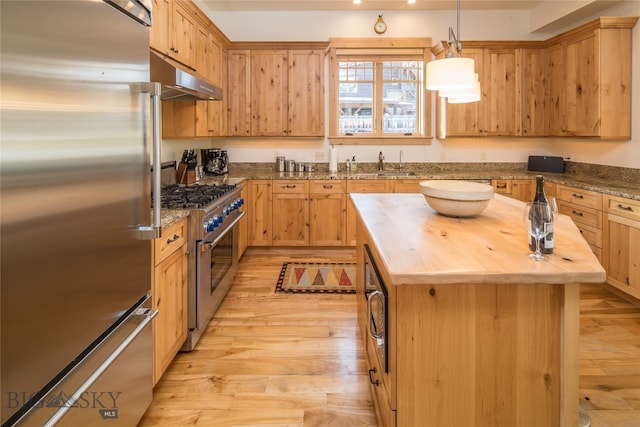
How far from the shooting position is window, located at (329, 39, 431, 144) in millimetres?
5086

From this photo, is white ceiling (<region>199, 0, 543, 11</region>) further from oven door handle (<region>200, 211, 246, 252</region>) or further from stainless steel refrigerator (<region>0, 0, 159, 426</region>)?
stainless steel refrigerator (<region>0, 0, 159, 426</region>)

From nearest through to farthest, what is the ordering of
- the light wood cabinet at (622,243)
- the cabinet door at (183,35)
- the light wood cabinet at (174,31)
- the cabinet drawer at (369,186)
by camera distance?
the light wood cabinet at (174,31) → the cabinet door at (183,35) → the light wood cabinet at (622,243) → the cabinet drawer at (369,186)

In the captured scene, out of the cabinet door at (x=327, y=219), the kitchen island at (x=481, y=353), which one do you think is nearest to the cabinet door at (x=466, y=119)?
the cabinet door at (x=327, y=219)

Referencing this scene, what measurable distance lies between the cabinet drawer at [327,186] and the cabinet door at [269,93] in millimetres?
815

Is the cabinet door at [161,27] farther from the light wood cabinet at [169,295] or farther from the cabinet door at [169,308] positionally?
the cabinet door at [169,308]

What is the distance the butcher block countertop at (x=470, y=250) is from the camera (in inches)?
48.5

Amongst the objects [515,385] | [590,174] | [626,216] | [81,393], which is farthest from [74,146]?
[590,174]

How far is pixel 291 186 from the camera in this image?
4.71 meters

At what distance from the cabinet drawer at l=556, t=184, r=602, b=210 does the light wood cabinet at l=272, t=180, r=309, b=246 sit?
8.97ft

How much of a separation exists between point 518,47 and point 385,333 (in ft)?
15.5

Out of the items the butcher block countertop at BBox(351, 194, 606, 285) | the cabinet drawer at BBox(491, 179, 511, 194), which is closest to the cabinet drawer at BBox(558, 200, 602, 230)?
the cabinet drawer at BBox(491, 179, 511, 194)

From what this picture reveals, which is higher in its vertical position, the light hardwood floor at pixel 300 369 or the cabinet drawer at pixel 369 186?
the cabinet drawer at pixel 369 186

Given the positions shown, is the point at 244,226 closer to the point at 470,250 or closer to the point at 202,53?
the point at 202,53

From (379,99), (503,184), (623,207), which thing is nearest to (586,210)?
(623,207)
